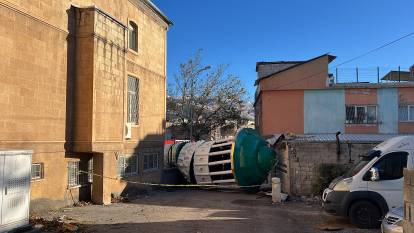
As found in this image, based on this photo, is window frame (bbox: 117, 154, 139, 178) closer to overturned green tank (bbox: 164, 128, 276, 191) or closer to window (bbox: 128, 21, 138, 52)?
overturned green tank (bbox: 164, 128, 276, 191)

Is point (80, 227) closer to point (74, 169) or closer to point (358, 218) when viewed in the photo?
point (74, 169)

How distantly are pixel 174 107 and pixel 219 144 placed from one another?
19923mm

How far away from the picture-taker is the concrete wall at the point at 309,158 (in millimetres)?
17312

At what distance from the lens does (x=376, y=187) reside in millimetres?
11609

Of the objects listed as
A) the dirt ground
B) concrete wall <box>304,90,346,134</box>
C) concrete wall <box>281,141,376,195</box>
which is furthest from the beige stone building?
concrete wall <box>304,90,346,134</box>

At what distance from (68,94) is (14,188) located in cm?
539

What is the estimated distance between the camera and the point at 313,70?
91.9 ft

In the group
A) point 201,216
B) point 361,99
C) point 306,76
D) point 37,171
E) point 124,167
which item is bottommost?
point 201,216

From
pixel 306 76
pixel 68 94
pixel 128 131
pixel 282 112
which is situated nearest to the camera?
pixel 68 94

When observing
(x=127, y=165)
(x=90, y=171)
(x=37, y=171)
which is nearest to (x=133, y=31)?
(x=127, y=165)

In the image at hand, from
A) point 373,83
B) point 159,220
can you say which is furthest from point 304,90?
point 159,220

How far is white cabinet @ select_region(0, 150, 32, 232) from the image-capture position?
916 cm

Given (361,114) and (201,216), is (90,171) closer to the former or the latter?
(201,216)

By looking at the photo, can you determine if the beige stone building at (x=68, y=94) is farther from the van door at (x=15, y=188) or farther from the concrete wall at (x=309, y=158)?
the concrete wall at (x=309, y=158)
